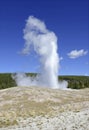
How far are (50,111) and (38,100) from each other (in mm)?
11133

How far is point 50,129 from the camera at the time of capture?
39.3 m

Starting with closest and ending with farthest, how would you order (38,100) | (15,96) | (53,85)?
(38,100) < (15,96) < (53,85)

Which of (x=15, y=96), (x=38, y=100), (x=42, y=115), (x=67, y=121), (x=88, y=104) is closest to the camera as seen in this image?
(x=67, y=121)

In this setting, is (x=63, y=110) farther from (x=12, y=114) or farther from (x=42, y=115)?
(x=12, y=114)

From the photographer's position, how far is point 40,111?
5128 cm

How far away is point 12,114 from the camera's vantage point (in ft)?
164

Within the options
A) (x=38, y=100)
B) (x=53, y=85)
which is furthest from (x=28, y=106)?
(x=53, y=85)

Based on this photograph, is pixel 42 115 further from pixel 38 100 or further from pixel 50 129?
pixel 38 100

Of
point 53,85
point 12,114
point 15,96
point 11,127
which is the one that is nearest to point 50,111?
point 12,114

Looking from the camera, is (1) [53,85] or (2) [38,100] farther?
(1) [53,85]

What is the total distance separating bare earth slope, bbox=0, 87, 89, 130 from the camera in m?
41.3

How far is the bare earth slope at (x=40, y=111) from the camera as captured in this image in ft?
136

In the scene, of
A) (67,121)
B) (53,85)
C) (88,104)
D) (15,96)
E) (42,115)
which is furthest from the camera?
(53,85)

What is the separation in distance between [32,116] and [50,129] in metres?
9.22
